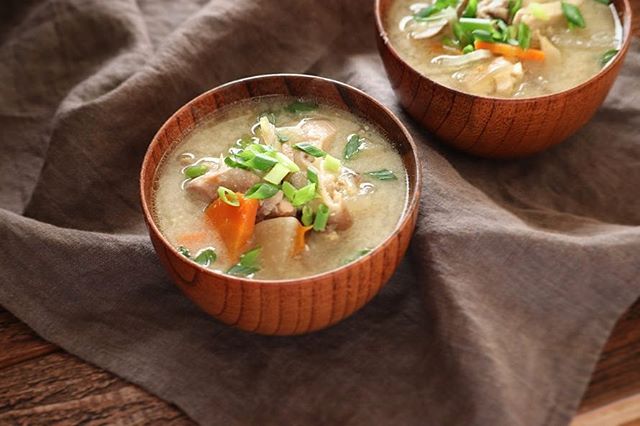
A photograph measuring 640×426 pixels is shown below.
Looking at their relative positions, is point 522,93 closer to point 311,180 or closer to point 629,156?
point 629,156

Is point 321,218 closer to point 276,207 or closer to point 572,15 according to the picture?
point 276,207

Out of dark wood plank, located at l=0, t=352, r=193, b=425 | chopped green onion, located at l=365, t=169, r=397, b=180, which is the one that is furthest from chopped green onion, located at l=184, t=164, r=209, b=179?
dark wood plank, located at l=0, t=352, r=193, b=425

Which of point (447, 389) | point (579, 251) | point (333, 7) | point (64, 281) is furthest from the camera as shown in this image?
point (333, 7)

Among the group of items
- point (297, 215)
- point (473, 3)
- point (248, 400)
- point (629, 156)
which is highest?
point (473, 3)

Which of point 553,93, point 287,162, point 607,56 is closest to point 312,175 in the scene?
point 287,162

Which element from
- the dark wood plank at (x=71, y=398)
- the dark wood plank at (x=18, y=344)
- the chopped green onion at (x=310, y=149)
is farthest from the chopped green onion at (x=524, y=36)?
the dark wood plank at (x=18, y=344)

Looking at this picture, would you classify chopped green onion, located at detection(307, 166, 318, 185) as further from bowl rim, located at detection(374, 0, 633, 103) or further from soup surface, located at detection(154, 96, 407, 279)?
bowl rim, located at detection(374, 0, 633, 103)

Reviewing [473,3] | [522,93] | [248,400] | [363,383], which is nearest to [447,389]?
[363,383]
